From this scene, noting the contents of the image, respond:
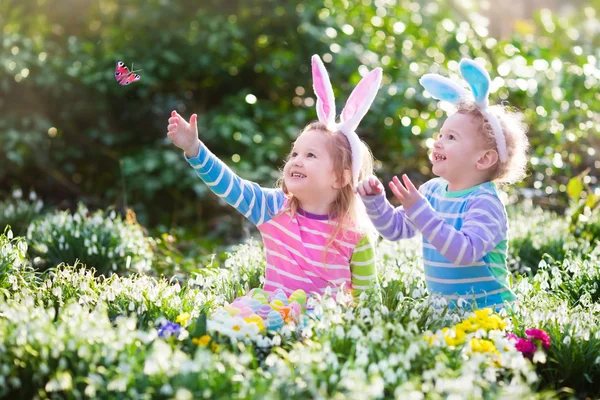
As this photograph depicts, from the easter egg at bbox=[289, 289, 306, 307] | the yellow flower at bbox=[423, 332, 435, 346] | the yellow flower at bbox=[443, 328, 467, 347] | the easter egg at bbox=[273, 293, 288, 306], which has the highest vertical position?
the yellow flower at bbox=[443, 328, 467, 347]

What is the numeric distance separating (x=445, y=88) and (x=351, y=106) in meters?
0.48

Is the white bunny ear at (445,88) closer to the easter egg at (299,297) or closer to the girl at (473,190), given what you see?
the girl at (473,190)

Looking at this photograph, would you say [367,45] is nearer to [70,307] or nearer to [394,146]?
[394,146]

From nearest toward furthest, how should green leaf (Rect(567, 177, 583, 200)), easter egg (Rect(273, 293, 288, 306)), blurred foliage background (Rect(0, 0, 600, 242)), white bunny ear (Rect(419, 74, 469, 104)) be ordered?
easter egg (Rect(273, 293, 288, 306))
white bunny ear (Rect(419, 74, 469, 104))
green leaf (Rect(567, 177, 583, 200))
blurred foliage background (Rect(0, 0, 600, 242))

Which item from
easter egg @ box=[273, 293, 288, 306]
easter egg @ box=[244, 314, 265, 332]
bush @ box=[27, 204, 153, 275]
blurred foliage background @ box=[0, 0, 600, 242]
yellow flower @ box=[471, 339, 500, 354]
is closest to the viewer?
yellow flower @ box=[471, 339, 500, 354]

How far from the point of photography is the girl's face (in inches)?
125

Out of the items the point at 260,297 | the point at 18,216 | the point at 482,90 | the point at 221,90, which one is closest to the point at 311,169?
the point at 260,297

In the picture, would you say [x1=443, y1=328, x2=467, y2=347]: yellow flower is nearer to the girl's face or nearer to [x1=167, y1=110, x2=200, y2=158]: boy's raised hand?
the girl's face

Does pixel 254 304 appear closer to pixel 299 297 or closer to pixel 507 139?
pixel 299 297

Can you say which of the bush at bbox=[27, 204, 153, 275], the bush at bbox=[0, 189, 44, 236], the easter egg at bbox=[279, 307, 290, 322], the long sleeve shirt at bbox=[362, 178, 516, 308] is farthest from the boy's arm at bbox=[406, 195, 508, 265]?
the bush at bbox=[0, 189, 44, 236]

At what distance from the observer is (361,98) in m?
3.19

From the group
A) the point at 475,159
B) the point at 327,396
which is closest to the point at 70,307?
the point at 327,396

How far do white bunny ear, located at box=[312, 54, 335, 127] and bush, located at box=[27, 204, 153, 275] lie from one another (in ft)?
4.38

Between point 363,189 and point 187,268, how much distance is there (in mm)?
1741
